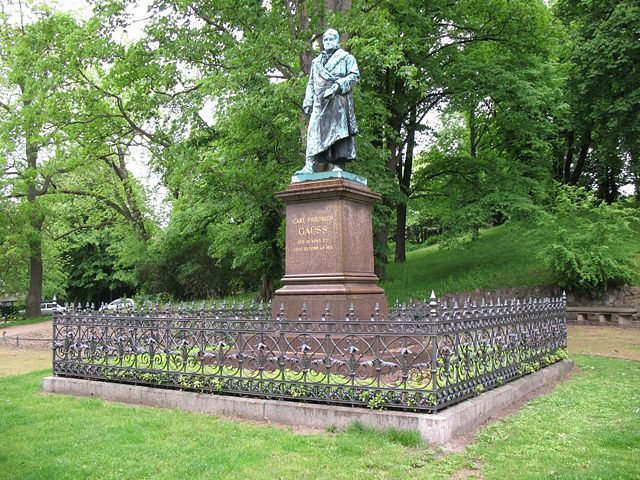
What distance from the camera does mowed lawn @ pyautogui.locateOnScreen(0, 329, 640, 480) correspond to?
482cm

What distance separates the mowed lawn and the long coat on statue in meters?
4.60

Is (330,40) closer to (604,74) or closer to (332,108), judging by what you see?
(332,108)

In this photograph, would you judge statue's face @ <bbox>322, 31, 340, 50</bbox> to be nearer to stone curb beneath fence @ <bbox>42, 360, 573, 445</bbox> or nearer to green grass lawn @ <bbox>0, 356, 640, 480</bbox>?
stone curb beneath fence @ <bbox>42, 360, 573, 445</bbox>

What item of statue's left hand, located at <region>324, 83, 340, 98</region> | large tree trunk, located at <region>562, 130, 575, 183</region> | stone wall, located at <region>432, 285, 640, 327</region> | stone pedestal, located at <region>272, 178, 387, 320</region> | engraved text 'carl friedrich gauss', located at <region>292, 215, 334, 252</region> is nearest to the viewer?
stone pedestal, located at <region>272, 178, 387, 320</region>

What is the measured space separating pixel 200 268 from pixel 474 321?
66.4 feet

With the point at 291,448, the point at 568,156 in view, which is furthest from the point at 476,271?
the point at 291,448

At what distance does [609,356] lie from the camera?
12.1m

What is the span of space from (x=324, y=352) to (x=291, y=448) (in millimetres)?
1426

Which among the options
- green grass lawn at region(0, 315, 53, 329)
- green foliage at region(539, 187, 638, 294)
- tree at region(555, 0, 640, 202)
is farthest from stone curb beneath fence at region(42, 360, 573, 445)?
green grass lawn at region(0, 315, 53, 329)

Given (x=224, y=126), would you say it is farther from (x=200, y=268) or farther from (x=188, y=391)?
(x=200, y=268)

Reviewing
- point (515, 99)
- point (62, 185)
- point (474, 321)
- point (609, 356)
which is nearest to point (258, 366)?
point (474, 321)

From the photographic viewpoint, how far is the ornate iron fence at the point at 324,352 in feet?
20.0

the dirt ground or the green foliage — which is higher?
the green foliage

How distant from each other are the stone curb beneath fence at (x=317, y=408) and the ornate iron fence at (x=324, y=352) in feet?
0.50
